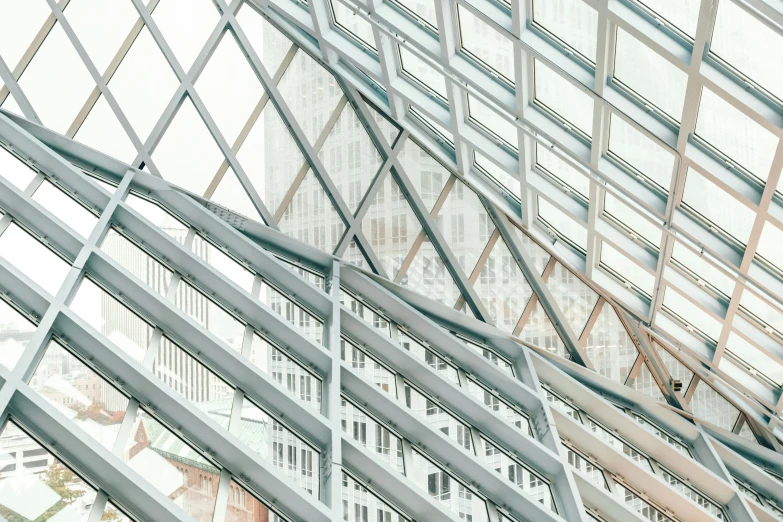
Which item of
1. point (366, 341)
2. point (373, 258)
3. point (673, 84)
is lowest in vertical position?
point (366, 341)

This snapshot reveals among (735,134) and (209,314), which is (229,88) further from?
(735,134)

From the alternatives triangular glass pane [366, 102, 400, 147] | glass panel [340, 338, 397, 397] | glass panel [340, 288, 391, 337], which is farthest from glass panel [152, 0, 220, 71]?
glass panel [340, 338, 397, 397]

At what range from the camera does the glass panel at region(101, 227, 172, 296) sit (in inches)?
537

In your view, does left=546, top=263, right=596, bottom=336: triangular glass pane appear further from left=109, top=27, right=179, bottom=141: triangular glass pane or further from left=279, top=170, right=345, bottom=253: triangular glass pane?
left=109, top=27, right=179, bottom=141: triangular glass pane

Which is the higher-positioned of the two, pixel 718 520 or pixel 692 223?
pixel 692 223

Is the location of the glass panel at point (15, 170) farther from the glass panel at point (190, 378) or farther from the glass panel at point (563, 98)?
the glass panel at point (563, 98)

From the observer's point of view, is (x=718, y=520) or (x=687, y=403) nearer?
(x=718, y=520)

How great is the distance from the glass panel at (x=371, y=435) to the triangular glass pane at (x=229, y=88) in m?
7.49

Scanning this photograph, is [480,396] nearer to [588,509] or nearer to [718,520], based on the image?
[588,509]

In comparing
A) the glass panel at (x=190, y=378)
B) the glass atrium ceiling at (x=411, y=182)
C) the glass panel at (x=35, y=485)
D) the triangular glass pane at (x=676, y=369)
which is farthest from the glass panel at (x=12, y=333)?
the triangular glass pane at (x=676, y=369)

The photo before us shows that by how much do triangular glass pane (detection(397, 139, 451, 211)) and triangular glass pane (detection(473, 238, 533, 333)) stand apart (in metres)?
2.00

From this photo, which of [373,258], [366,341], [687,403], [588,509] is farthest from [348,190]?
[687,403]

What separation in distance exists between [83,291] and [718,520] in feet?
43.7

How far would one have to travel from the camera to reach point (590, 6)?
9102mm
